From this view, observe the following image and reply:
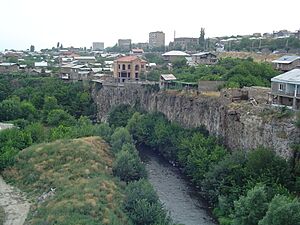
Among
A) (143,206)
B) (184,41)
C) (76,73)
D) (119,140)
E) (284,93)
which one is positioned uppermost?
(184,41)

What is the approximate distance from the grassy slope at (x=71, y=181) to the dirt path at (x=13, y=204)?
67 centimetres

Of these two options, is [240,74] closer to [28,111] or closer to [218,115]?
[218,115]

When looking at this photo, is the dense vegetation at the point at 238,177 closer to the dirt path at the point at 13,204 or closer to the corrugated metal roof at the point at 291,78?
the corrugated metal roof at the point at 291,78

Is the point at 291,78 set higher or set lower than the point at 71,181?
higher

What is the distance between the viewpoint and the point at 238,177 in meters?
33.2

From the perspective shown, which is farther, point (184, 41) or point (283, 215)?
point (184, 41)

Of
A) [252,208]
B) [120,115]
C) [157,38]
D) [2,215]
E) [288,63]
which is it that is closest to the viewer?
[252,208]

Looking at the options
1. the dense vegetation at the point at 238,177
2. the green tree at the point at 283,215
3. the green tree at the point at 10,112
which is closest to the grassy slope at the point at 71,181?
the dense vegetation at the point at 238,177

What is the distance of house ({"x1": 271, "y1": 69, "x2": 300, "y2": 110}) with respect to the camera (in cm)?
3753

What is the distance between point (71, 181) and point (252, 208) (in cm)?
1474

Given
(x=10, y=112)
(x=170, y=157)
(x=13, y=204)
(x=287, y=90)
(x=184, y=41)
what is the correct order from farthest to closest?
1. (x=184, y=41)
2. (x=10, y=112)
3. (x=170, y=157)
4. (x=287, y=90)
5. (x=13, y=204)

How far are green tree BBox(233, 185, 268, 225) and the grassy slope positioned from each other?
7.43 metres

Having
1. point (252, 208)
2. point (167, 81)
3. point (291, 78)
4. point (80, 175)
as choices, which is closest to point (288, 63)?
point (167, 81)

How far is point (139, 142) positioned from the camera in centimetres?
5550
